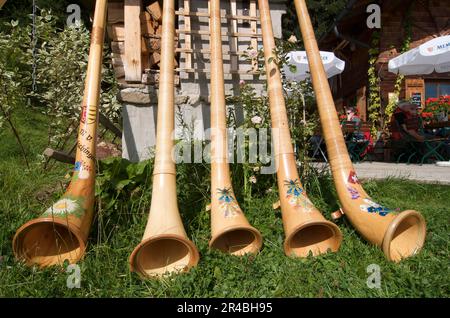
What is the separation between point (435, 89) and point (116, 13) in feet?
23.1

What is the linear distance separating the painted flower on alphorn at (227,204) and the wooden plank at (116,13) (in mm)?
2380

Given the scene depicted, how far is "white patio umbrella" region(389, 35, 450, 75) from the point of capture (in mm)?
5106

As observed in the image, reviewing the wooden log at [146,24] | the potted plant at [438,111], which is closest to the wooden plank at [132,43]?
the wooden log at [146,24]

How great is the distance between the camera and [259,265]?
156 cm

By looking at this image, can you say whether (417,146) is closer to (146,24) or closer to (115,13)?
(146,24)

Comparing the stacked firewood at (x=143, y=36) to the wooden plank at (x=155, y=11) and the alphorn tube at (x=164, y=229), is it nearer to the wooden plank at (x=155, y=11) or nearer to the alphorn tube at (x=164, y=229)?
the wooden plank at (x=155, y=11)

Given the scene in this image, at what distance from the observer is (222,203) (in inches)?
68.2

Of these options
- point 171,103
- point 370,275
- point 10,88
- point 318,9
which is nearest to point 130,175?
point 171,103

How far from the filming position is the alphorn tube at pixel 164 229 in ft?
4.80

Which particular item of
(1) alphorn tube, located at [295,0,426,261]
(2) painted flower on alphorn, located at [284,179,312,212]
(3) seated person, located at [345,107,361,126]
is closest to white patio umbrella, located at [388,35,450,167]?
(3) seated person, located at [345,107,361,126]

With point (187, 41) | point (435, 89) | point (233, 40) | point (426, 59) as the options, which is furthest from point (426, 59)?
point (187, 41)

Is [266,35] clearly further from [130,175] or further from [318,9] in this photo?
[318,9]

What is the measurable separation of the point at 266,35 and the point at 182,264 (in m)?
1.68

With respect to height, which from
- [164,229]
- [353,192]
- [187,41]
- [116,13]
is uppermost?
[116,13]
